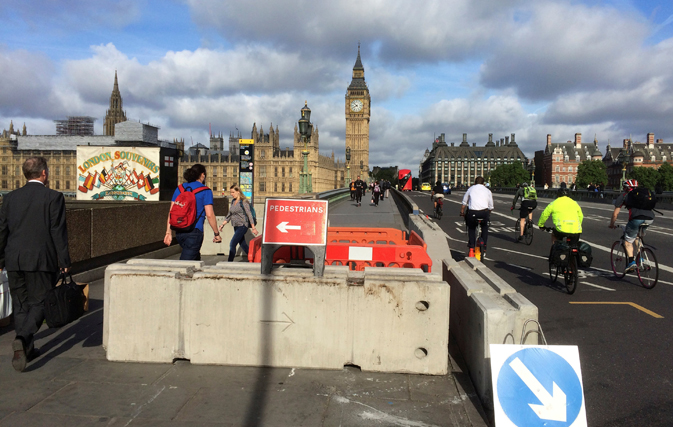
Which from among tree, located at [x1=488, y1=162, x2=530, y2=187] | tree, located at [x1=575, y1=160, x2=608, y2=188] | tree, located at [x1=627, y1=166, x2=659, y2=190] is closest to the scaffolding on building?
tree, located at [x1=488, y1=162, x2=530, y2=187]

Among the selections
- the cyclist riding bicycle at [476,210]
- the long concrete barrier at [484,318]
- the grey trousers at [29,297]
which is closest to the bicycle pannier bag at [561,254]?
the cyclist riding bicycle at [476,210]

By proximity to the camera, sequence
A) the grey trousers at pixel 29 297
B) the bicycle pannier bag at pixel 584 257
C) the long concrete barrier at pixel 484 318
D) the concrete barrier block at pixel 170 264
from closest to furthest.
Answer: the long concrete barrier at pixel 484 318, the grey trousers at pixel 29 297, the concrete barrier block at pixel 170 264, the bicycle pannier bag at pixel 584 257

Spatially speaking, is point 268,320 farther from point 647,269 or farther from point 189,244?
point 647,269

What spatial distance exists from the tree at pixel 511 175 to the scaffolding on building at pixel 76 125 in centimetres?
12212

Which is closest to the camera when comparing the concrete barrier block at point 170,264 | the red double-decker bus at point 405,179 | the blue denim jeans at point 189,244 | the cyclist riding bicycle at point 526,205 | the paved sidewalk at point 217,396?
the paved sidewalk at point 217,396

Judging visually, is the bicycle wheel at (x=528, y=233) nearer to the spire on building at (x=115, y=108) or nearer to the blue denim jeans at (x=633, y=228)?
the blue denim jeans at (x=633, y=228)

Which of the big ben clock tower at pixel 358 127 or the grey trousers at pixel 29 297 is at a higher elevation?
the big ben clock tower at pixel 358 127

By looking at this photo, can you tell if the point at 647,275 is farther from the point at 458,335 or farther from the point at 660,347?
the point at 458,335

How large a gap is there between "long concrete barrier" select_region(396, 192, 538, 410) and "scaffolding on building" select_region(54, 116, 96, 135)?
164865 mm

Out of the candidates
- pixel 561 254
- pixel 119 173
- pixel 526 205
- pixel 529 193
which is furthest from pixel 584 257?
pixel 119 173

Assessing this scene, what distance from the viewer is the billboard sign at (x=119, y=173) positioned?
16.7 metres

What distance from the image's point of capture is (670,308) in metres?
7.06

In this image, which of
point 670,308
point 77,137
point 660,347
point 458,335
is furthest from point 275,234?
point 77,137

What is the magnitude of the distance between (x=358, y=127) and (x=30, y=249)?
159 metres
